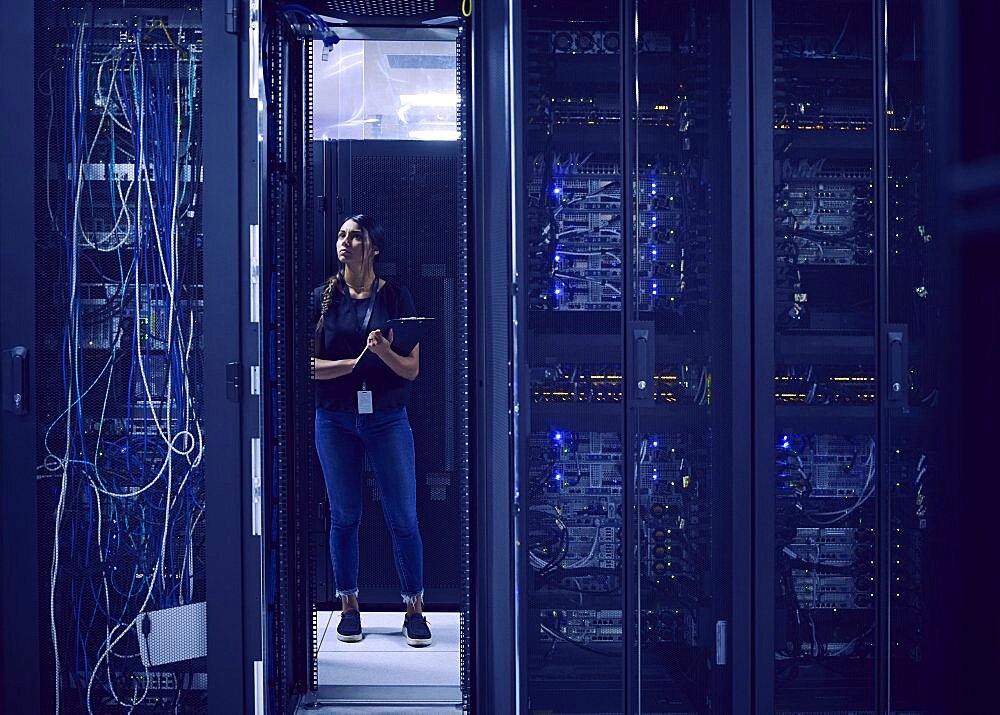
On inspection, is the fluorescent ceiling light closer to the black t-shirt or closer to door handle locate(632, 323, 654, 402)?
the black t-shirt

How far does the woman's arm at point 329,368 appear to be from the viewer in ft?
8.80

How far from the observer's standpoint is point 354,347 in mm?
2738

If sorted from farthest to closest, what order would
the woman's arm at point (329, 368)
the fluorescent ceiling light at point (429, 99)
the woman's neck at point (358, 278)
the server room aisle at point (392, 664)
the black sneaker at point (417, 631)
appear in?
the fluorescent ceiling light at point (429, 99)
the black sneaker at point (417, 631)
the woman's neck at point (358, 278)
the woman's arm at point (329, 368)
the server room aisle at point (392, 664)

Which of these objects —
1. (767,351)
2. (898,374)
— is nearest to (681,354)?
(767,351)

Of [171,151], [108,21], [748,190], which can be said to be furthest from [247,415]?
[748,190]

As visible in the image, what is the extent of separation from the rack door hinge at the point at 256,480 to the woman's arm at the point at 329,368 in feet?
2.51

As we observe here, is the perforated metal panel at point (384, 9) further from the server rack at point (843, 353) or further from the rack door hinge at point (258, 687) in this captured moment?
the rack door hinge at point (258, 687)

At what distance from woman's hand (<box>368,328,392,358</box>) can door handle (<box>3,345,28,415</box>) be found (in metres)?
1.09

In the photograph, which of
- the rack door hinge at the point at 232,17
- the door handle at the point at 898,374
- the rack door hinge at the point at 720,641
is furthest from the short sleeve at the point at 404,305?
the door handle at the point at 898,374

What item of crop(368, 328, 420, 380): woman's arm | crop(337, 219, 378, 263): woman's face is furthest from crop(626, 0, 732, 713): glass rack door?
crop(337, 219, 378, 263): woman's face

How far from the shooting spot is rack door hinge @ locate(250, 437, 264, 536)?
6.33 ft

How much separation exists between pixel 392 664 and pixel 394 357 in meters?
1.13

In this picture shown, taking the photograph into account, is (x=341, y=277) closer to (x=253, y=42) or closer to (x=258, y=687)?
(x=253, y=42)

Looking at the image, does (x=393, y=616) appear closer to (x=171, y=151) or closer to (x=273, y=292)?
(x=273, y=292)
